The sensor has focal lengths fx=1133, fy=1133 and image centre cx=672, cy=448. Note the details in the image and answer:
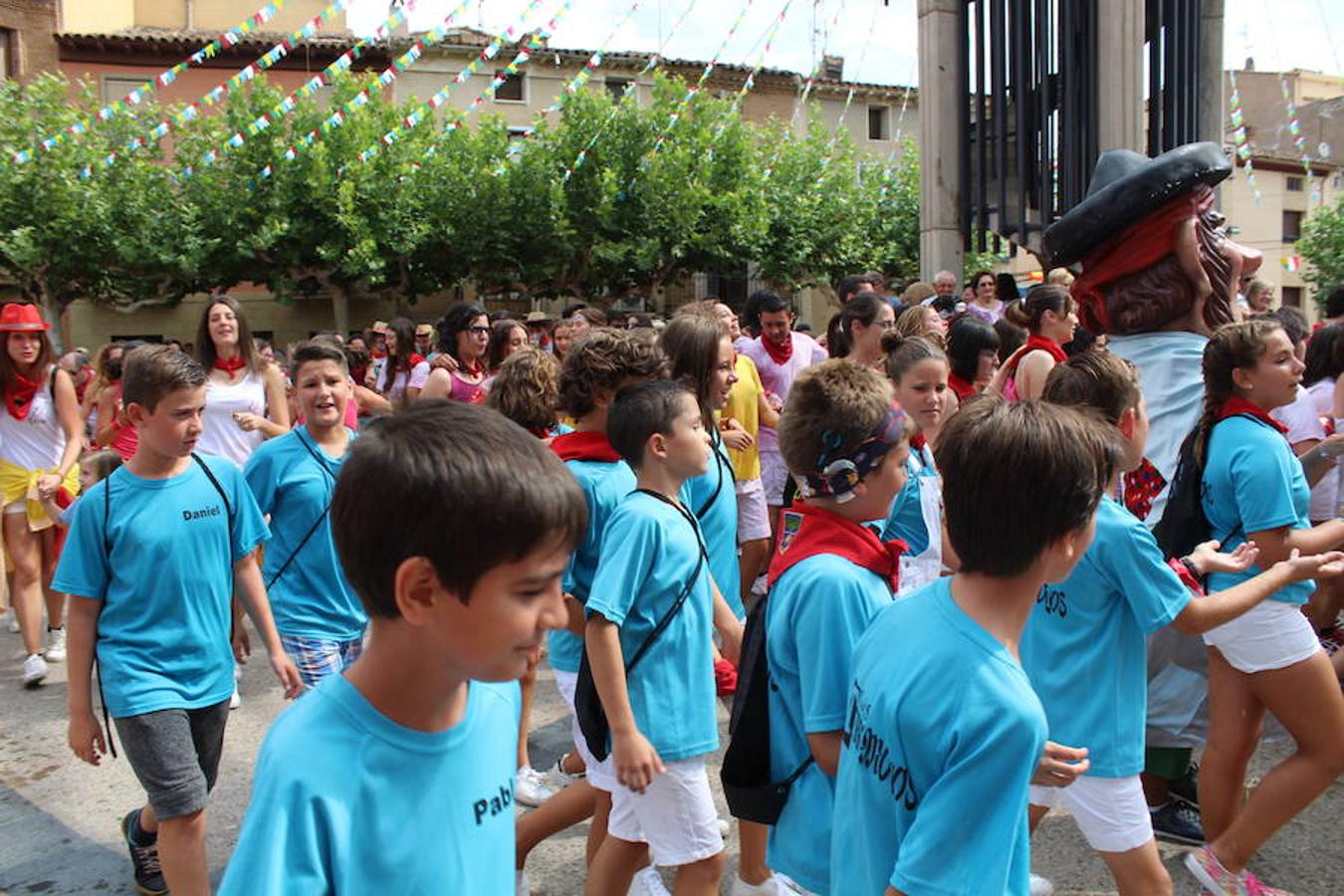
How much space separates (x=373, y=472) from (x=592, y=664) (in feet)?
4.60

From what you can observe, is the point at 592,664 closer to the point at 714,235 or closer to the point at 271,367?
the point at 271,367

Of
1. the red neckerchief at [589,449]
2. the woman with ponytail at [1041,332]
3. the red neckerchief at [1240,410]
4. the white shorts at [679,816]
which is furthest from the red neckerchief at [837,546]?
the woman with ponytail at [1041,332]

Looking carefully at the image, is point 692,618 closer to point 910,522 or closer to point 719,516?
point 719,516

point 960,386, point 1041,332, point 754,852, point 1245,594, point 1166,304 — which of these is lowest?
point 754,852

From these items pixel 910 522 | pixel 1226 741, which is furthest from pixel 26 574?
pixel 1226 741

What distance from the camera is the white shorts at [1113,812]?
8.58ft

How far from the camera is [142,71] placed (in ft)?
94.2

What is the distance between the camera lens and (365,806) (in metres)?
1.40

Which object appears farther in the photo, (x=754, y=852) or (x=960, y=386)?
(x=960, y=386)

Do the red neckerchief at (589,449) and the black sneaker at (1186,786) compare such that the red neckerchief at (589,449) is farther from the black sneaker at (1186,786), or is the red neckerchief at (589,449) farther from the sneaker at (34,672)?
the sneaker at (34,672)

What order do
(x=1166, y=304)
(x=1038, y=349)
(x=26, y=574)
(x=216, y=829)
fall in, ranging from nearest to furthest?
(x=216, y=829) → (x=1166, y=304) → (x=1038, y=349) → (x=26, y=574)

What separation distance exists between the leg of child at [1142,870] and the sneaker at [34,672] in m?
5.25

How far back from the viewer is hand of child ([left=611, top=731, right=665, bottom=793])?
2.54 meters

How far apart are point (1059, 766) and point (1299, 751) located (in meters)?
1.82
